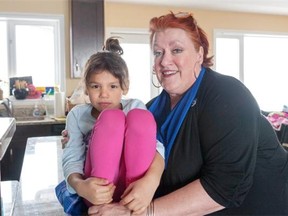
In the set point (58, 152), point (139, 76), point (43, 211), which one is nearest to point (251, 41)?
point (139, 76)

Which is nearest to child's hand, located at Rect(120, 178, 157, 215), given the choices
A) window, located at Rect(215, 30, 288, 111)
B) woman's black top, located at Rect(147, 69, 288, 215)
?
woman's black top, located at Rect(147, 69, 288, 215)

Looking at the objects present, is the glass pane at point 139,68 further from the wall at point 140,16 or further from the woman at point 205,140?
the woman at point 205,140

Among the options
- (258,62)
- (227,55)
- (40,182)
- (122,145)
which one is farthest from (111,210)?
(258,62)

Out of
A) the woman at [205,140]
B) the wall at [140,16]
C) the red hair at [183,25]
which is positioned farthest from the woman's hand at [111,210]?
the wall at [140,16]

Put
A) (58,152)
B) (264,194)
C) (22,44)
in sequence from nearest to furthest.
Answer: (264,194)
(58,152)
(22,44)

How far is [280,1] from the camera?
4.36 m

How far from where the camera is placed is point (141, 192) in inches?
34.4

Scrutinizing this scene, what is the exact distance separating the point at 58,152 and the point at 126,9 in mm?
2963

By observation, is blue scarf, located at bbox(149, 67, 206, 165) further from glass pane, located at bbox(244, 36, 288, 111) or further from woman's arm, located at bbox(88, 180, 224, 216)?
glass pane, located at bbox(244, 36, 288, 111)

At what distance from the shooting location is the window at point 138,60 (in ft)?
14.9

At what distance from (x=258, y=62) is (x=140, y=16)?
2.30 metres

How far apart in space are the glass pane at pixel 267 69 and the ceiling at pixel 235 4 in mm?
573

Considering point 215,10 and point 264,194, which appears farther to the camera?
point 215,10

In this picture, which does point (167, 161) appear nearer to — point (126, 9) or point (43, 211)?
point (43, 211)
